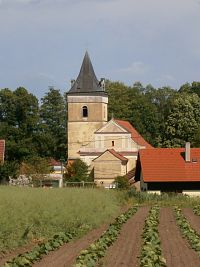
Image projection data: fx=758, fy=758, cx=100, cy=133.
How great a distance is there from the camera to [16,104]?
320 ft

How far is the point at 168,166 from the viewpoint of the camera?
211 feet

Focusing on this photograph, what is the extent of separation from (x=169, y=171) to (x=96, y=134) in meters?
30.1

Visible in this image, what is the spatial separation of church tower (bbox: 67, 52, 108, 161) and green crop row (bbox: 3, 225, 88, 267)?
67.4 meters

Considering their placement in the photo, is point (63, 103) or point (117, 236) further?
point (63, 103)

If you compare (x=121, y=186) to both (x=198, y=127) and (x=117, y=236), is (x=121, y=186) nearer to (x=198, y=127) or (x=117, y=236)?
(x=198, y=127)

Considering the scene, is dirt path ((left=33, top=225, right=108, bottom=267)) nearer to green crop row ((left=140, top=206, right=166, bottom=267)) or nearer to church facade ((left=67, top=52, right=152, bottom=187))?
green crop row ((left=140, top=206, right=166, bottom=267))

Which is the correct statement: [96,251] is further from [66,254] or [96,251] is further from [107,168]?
[107,168]

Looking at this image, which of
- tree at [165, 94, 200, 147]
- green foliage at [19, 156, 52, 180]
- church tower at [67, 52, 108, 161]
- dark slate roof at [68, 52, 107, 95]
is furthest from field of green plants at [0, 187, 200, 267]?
tree at [165, 94, 200, 147]

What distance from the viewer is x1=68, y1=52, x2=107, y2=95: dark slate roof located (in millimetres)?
96938

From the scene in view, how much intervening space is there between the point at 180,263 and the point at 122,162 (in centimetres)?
6985

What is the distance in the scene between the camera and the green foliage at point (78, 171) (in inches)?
3189

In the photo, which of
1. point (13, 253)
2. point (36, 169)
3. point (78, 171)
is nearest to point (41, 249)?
point (13, 253)

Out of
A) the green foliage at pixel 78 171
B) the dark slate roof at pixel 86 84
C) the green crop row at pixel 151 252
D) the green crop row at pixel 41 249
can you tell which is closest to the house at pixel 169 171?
the green foliage at pixel 78 171

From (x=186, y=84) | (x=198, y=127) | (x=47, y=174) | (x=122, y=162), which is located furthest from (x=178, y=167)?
(x=186, y=84)
